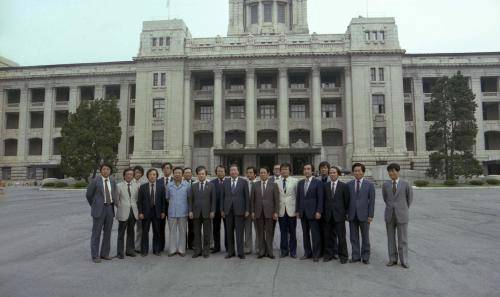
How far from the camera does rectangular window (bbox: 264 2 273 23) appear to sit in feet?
211

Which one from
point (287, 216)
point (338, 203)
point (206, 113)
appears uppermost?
point (206, 113)

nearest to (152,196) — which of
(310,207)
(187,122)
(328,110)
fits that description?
(310,207)

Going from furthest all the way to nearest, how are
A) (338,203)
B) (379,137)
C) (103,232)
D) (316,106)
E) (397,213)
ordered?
(316,106), (379,137), (103,232), (338,203), (397,213)

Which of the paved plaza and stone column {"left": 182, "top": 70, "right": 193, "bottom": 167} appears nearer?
the paved plaza

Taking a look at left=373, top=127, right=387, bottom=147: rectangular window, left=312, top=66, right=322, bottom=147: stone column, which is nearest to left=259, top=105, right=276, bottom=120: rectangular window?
left=312, top=66, right=322, bottom=147: stone column

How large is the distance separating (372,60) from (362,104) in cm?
614

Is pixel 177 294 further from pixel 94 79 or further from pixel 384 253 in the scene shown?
pixel 94 79

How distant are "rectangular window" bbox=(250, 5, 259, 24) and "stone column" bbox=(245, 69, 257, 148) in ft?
56.0

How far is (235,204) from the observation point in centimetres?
959

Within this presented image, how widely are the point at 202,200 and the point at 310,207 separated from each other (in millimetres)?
2701

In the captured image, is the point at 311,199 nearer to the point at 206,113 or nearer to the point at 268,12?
the point at 206,113

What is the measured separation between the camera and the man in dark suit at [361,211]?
877 centimetres

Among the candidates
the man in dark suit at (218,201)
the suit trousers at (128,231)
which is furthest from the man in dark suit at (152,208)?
the man in dark suit at (218,201)

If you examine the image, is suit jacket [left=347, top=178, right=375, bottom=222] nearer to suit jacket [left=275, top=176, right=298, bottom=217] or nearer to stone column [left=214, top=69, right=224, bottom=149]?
suit jacket [left=275, top=176, right=298, bottom=217]
